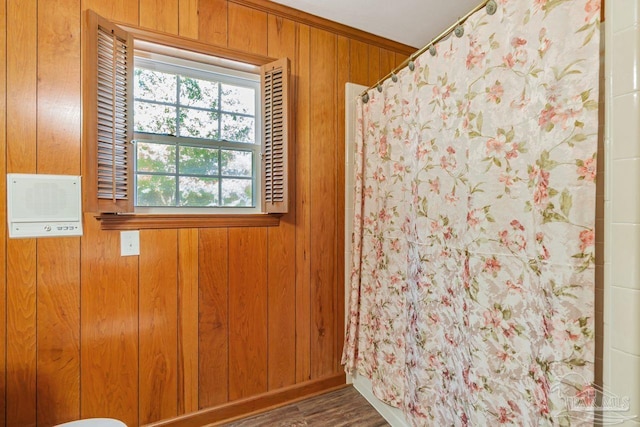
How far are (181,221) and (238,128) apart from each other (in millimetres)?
693

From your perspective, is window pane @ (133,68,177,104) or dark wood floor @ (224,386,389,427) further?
dark wood floor @ (224,386,389,427)

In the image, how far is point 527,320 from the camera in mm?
947

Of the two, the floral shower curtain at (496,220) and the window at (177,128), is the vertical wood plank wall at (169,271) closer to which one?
the window at (177,128)

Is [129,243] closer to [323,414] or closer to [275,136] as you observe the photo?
[275,136]

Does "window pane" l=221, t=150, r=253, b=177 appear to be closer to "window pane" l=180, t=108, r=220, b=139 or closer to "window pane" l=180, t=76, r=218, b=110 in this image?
"window pane" l=180, t=108, r=220, b=139

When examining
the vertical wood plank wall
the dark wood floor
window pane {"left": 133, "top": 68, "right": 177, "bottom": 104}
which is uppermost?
window pane {"left": 133, "top": 68, "right": 177, "bottom": 104}

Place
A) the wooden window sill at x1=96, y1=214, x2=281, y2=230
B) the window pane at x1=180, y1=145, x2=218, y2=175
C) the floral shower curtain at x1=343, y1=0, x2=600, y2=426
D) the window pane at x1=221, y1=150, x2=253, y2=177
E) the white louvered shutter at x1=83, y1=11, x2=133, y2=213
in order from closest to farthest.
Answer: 1. the floral shower curtain at x1=343, y1=0, x2=600, y2=426
2. the white louvered shutter at x1=83, y1=11, x2=133, y2=213
3. the wooden window sill at x1=96, y1=214, x2=281, y2=230
4. the window pane at x1=180, y1=145, x2=218, y2=175
5. the window pane at x1=221, y1=150, x2=253, y2=177

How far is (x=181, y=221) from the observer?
1.58 metres

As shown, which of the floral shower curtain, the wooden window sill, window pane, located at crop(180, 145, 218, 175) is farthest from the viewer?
window pane, located at crop(180, 145, 218, 175)

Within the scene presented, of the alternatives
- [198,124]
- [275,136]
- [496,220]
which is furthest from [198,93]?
[496,220]

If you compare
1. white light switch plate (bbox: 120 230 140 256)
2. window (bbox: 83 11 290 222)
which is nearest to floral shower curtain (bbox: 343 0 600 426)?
window (bbox: 83 11 290 222)

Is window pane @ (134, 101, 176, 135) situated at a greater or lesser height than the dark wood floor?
greater

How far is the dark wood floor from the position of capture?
167cm

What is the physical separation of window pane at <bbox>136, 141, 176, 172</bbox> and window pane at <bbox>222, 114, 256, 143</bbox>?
0.33 metres
